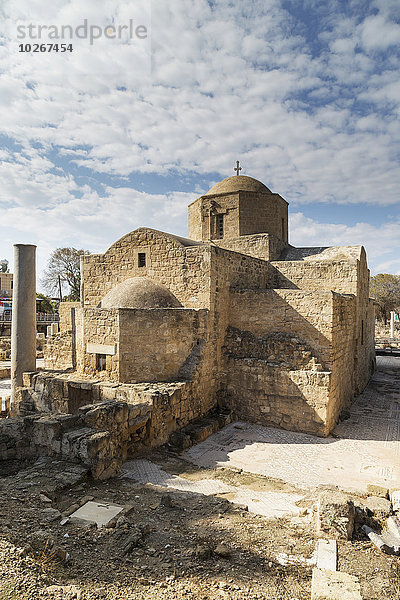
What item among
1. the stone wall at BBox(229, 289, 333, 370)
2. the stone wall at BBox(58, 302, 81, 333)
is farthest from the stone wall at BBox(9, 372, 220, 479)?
the stone wall at BBox(58, 302, 81, 333)

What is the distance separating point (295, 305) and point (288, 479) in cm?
440

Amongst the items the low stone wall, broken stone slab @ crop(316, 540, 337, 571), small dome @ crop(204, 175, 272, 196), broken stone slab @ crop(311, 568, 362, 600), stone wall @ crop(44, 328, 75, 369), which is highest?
small dome @ crop(204, 175, 272, 196)

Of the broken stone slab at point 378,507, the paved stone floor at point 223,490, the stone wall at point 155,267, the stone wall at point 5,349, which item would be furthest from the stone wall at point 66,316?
the broken stone slab at point 378,507

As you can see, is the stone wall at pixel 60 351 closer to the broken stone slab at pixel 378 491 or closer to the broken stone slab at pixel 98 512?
the broken stone slab at pixel 98 512

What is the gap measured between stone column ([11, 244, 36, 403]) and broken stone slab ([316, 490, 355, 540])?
9.40 m

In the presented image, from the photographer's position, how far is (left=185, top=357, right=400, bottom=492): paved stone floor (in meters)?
6.58

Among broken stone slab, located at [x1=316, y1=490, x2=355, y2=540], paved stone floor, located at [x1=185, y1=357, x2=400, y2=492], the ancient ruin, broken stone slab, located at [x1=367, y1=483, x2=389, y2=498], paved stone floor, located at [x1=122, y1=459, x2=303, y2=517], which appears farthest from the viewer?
the ancient ruin

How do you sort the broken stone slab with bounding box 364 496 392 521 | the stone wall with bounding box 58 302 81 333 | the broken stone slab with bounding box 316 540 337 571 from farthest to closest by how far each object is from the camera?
1. the stone wall with bounding box 58 302 81 333
2. the broken stone slab with bounding box 364 496 392 521
3. the broken stone slab with bounding box 316 540 337 571

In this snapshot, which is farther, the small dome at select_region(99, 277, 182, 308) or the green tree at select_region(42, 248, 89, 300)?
the green tree at select_region(42, 248, 89, 300)

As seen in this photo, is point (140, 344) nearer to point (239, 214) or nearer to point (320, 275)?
point (320, 275)

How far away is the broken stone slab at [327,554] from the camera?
3.39 meters

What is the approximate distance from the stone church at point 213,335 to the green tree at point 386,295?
30827 mm

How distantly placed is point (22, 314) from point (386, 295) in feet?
126

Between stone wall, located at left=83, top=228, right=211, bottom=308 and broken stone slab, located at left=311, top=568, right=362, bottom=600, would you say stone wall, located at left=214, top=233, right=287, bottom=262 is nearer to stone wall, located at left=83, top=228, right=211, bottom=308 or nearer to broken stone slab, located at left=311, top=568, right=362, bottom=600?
stone wall, located at left=83, top=228, right=211, bottom=308
